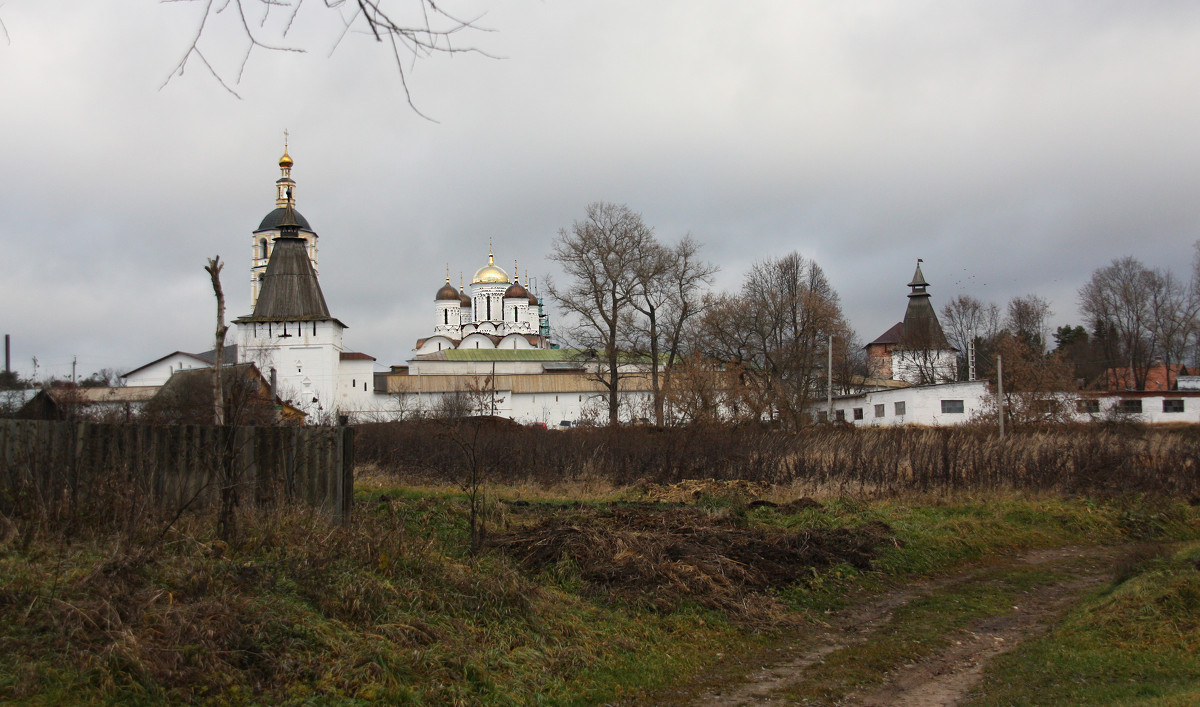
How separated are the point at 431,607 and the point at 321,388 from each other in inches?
2280

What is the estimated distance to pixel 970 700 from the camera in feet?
20.8

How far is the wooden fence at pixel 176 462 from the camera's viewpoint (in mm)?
7594

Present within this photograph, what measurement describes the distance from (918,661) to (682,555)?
9.58 ft

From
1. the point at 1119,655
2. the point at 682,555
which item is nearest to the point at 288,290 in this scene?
the point at 682,555

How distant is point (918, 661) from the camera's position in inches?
294

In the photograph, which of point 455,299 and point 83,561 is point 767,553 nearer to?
point 83,561

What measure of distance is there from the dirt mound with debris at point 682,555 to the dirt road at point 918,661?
0.78 metres

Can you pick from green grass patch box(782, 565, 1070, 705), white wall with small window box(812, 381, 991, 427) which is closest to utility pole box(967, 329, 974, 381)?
white wall with small window box(812, 381, 991, 427)

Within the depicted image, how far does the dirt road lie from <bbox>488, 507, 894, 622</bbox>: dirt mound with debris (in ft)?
2.56

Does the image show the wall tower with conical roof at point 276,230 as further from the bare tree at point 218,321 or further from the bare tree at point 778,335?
the bare tree at point 218,321

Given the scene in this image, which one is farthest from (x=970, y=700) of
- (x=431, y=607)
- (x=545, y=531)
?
(x=545, y=531)

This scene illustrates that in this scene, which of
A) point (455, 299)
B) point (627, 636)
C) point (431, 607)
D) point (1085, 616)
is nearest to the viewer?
point (431, 607)

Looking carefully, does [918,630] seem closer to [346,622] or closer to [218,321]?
[346,622]

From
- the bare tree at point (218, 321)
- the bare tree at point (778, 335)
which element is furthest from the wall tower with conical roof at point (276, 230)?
the bare tree at point (218, 321)
